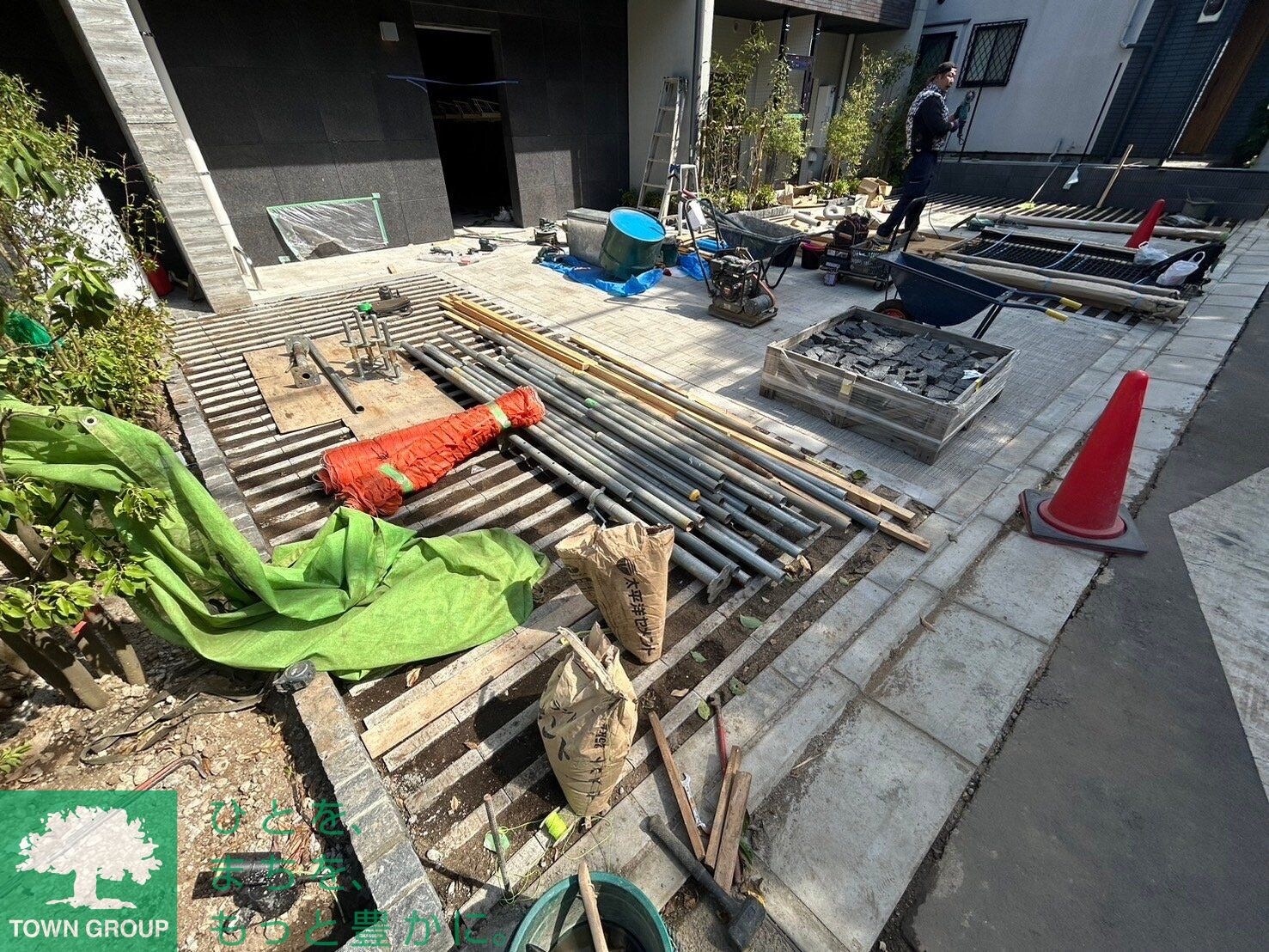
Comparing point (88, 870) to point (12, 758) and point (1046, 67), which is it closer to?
point (12, 758)

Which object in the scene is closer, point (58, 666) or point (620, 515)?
point (58, 666)

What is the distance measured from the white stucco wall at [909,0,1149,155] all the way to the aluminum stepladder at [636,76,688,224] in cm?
1077

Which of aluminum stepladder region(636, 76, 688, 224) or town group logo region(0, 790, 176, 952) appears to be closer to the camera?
town group logo region(0, 790, 176, 952)

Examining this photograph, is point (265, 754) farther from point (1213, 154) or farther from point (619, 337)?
point (1213, 154)

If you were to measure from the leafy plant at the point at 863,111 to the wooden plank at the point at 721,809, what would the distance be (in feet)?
58.1

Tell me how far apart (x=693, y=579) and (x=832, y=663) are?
106cm

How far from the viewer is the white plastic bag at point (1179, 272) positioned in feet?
27.3

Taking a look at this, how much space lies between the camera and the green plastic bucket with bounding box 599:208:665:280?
8.82 metres

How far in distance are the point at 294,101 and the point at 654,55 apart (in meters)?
8.11

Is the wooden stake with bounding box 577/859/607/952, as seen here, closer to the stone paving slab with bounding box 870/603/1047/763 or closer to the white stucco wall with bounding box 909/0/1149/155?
the stone paving slab with bounding box 870/603/1047/763

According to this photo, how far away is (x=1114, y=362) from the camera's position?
6.78m

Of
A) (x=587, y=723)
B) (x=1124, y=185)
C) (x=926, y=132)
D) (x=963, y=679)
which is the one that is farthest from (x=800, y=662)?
(x=1124, y=185)

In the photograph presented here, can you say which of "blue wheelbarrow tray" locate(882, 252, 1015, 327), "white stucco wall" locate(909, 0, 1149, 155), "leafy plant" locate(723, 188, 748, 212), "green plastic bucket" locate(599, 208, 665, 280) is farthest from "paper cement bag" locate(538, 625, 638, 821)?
"white stucco wall" locate(909, 0, 1149, 155)

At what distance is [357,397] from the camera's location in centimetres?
568
